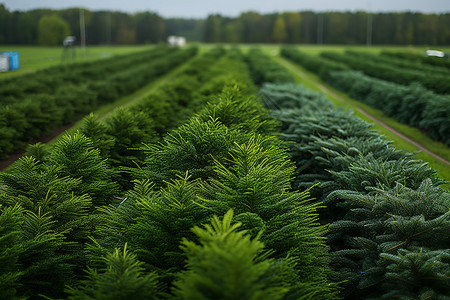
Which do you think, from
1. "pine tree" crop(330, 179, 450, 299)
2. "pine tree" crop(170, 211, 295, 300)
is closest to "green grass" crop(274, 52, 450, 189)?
"pine tree" crop(330, 179, 450, 299)

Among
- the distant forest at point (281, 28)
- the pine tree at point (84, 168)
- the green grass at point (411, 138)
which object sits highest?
the distant forest at point (281, 28)

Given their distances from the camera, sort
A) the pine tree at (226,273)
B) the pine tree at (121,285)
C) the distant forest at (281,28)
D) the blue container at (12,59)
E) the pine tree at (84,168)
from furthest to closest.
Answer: the distant forest at (281,28) → the blue container at (12,59) → the pine tree at (84,168) → the pine tree at (121,285) → the pine tree at (226,273)

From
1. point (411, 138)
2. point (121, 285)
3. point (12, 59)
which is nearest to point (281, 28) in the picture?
point (12, 59)

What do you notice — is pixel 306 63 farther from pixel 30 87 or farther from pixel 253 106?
pixel 253 106

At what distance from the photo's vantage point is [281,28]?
310ft

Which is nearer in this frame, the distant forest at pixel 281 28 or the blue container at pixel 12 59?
the blue container at pixel 12 59

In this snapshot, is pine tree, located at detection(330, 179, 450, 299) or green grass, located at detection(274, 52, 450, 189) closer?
pine tree, located at detection(330, 179, 450, 299)

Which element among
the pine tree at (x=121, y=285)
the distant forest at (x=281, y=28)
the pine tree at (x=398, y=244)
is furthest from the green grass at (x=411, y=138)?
the distant forest at (x=281, y=28)

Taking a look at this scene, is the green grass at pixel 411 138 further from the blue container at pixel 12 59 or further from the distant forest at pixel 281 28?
the distant forest at pixel 281 28

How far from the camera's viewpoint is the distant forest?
243 ft

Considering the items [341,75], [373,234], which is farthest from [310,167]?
[341,75]

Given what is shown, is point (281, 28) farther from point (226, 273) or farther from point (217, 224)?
point (226, 273)

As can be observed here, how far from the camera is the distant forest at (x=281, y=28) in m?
74.1

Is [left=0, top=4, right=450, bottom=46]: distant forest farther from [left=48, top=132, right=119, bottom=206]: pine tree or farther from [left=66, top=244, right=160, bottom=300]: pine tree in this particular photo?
[left=66, top=244, right=160, bottom=300]: pine tree
